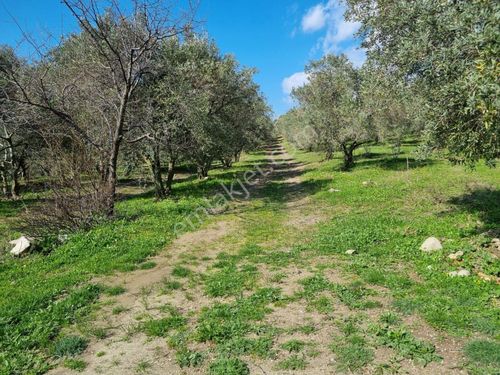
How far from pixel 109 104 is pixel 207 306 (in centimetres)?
1462

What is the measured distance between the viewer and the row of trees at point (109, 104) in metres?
16.3

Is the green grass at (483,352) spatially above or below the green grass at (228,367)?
below

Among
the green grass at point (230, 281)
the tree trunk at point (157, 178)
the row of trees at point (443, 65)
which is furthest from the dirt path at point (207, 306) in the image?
the tree trunk at point (157, 178)

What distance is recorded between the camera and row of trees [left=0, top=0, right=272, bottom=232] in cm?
1628

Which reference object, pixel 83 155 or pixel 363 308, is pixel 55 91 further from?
pixel 363 308

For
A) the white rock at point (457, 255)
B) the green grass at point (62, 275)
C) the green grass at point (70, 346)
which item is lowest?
the white rock at point (457, 255)

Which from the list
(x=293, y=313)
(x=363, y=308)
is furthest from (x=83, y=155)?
(x=363, y=308)

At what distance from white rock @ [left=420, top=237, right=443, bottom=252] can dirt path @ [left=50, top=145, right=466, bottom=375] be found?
10.3 feet

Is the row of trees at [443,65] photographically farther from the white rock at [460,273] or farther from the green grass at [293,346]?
the green grass at [293,346]

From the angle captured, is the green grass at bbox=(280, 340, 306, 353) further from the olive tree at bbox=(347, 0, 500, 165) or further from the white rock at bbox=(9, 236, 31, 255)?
the white rock at bbox=(9, 236, 31, 255)

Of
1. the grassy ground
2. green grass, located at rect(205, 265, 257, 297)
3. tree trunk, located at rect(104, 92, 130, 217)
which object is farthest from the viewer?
tree trunk, located at rect(104, 92, 130, 217)

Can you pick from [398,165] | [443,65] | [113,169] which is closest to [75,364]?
[443,65]

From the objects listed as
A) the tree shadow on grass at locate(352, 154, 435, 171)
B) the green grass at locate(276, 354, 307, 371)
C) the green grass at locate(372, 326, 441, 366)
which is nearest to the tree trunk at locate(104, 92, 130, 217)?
the green grass at locate(276, 354, 307, 371)

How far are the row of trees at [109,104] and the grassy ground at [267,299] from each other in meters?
3.13
